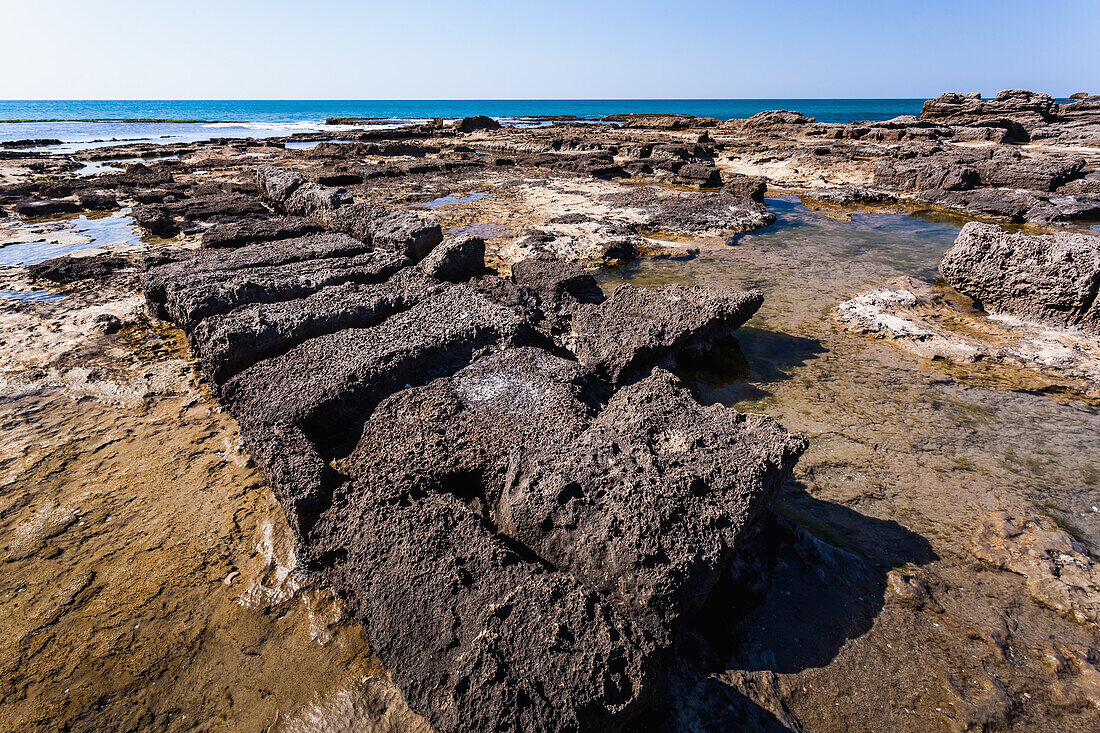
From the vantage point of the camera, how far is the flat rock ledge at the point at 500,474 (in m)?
1.80

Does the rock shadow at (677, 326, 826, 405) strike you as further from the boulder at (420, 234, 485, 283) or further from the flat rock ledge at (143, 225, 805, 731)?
the boulder at (420, 234, 485, 283)

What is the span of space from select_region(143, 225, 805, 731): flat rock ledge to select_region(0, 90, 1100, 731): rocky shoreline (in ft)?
0.04

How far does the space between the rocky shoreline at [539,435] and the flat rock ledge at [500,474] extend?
0.01m

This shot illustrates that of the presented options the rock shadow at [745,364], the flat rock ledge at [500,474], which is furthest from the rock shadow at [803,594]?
the rock shadow at [745,364]

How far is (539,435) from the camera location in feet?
9.14

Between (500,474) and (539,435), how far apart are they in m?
0.33

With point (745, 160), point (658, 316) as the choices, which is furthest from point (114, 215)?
point (745, 160)

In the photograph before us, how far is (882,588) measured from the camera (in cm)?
247

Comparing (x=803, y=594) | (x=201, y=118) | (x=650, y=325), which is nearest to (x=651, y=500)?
(x=803, y=594)

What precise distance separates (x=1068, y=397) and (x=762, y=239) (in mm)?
5229

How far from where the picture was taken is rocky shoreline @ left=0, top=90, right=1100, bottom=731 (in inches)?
74.4

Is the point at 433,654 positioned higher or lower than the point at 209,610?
higher

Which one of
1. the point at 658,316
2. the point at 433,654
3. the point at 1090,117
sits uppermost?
the point at 1090,117

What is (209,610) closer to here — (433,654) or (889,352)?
(433,654)
